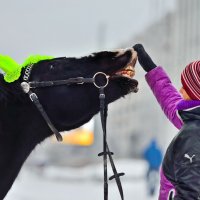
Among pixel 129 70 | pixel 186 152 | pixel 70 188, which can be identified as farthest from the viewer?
pixel 70 188

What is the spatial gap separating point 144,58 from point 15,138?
1040 mm

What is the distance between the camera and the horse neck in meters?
2.96

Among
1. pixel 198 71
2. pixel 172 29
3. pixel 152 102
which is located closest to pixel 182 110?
pixel 198 71

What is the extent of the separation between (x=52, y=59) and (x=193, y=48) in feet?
312

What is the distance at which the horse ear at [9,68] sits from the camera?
3.10m

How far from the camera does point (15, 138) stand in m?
3.02

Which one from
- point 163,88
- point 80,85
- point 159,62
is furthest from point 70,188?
point 159,62

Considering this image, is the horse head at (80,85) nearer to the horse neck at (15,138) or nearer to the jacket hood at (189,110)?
the horse neck at (15,138)

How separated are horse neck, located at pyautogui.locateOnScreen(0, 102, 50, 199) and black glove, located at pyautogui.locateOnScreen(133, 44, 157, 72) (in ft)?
2.60

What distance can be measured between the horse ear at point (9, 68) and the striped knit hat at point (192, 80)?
2.68 ft

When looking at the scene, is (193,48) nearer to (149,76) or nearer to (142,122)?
(142,122)

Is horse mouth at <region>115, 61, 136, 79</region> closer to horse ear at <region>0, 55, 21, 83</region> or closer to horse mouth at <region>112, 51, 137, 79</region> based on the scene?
horse mouth at <region>112, 51, 137, 79</region>

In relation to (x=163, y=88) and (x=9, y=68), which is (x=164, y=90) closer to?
Result: (x=163, y=88)

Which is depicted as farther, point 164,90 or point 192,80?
point 164,90
